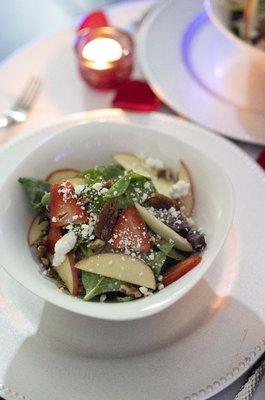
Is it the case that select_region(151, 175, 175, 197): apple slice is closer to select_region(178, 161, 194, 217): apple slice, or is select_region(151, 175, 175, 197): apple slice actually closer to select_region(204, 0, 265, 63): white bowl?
select_region(178, 161, 194, 217): apple slice

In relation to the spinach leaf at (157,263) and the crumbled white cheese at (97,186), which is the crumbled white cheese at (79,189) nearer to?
the crumbled white cheese at (97,186)

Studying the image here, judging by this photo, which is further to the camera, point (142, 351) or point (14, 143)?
point (14, 143)

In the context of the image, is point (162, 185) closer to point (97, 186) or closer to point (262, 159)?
point (97, 186)

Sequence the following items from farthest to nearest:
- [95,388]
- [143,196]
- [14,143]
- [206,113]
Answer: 1. [206,113]
2. [14,143]
3. [143,196]
4. [95,388]

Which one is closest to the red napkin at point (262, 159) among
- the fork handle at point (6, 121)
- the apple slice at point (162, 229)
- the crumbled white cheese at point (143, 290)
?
the apple slice at point (162, 229)

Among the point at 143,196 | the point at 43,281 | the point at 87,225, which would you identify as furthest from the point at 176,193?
the point at 43,281

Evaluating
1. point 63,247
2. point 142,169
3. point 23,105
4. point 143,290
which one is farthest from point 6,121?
point 143,290

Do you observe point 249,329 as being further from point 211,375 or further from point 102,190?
point 102,190
